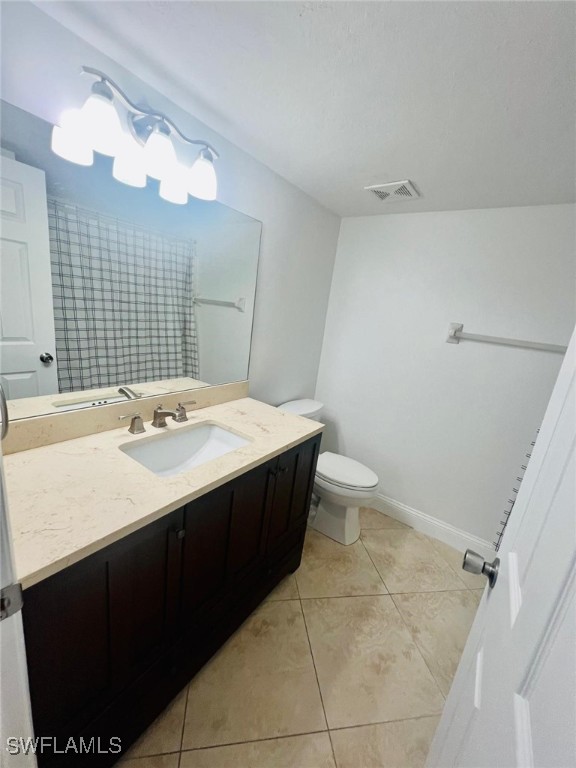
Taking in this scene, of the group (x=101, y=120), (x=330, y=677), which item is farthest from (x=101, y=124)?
(x=330, y=677)

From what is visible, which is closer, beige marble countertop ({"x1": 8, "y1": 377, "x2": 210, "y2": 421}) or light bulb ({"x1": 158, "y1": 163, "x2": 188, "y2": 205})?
beige marble countertop ({"x1": 8, "y1": 377, "x2": 210, "y2": 421})

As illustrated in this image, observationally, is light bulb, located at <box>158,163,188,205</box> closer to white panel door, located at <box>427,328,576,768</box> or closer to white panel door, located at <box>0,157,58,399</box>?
white panel door, located at <box>0,157,58,399</box>

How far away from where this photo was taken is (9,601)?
436 millimetres

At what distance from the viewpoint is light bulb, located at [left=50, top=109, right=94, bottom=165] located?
3.12ft

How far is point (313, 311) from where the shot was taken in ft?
7.43

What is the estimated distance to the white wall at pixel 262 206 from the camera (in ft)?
2.81

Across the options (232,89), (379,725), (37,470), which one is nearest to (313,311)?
(232,89)

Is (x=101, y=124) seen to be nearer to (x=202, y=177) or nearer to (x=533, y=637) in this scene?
(x=202, y=177)

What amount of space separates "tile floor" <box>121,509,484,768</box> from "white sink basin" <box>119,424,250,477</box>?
82cm

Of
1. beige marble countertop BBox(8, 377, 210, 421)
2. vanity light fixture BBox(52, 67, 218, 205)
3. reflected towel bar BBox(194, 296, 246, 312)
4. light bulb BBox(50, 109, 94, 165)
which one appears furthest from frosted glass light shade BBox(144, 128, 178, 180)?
beige marble countertop BBox(8, 377, 210, 421)

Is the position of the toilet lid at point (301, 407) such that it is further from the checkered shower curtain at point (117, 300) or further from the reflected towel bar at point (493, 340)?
the reflected towel bar at point (493, 340)

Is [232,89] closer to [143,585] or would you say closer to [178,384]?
[178,384]

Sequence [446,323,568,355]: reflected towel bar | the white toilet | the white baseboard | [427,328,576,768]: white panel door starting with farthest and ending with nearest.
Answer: the white baseboard
the white toilet
[446,323,568,355]: reflected towel bar
[427,328,576,768]: white panel door

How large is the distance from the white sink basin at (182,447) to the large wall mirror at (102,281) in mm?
230
